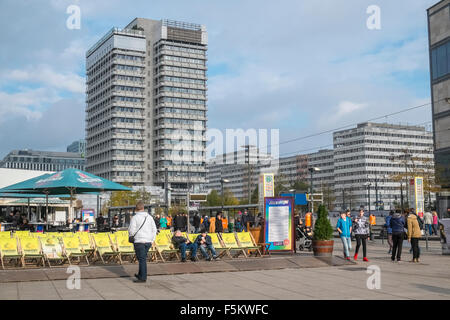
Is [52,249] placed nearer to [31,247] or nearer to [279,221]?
[31,247]

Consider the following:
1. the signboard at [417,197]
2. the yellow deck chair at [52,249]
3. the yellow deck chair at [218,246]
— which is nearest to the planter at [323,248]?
the yellow deck chair at [218,246]

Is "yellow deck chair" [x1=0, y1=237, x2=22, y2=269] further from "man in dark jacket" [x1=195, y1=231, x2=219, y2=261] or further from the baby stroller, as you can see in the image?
the baby stroller

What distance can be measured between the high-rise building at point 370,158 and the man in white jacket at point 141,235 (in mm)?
138924

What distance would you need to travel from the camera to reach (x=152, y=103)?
12388 centimetres

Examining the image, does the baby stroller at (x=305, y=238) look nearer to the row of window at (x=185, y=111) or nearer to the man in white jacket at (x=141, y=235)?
the man in white jacket at (x=141, y=235)

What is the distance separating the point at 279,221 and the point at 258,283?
20.4 ft

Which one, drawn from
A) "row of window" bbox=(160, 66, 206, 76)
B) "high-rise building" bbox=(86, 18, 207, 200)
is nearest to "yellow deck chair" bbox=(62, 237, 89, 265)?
"high-rise building" bbox=(86, 18, 207, 200)

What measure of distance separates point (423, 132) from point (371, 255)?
156931 millimetres

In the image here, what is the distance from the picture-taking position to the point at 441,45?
149 feet

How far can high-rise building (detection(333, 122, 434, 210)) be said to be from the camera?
15012cm

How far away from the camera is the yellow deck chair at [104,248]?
46.2 ft

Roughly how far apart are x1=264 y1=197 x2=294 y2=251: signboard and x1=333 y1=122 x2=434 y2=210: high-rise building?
132 metres


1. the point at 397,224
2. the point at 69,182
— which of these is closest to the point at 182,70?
the point at 69,182
